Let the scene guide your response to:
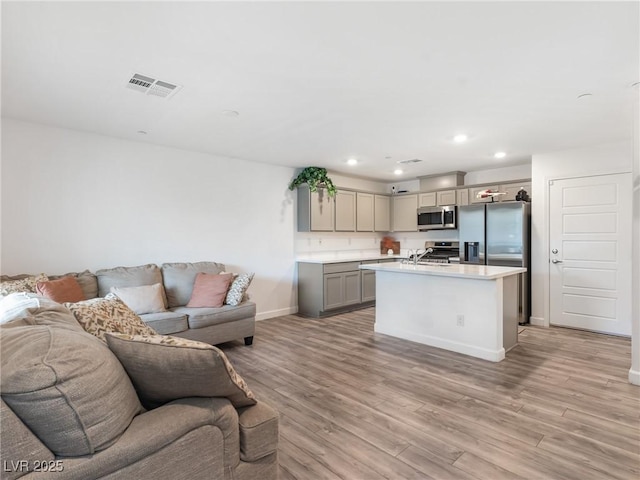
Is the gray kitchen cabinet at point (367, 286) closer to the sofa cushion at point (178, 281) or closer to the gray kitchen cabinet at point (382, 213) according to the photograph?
the gray kitchen cabinet at point (382, 213)

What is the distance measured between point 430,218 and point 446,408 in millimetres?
4258

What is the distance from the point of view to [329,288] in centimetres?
550

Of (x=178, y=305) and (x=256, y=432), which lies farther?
(x=178, y=305)

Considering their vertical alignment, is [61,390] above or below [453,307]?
above

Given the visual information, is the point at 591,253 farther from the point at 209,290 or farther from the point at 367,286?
the point at 209,290

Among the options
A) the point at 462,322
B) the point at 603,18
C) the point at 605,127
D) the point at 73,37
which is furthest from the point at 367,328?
the point at 73,37

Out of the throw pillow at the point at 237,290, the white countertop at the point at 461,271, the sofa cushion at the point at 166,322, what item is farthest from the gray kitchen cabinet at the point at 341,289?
the sofa cushion at the point at 166,322

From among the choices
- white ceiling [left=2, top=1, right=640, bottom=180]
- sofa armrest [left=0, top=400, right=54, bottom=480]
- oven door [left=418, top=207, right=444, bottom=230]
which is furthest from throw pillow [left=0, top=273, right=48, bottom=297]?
oven door [left=418, top=207, right=444, bottom=230]

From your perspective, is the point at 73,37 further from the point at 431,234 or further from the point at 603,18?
the point at 431,234

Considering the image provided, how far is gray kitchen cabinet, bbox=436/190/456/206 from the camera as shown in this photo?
20.2 feet

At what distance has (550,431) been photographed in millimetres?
2242

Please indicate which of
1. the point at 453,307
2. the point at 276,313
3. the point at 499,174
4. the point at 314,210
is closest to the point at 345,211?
the point at 314,210

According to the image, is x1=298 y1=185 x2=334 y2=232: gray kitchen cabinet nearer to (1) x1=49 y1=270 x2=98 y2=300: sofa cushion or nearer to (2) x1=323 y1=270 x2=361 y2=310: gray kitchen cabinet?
(2) x1=323 y1=270 x2=361 y2=310: gray kitchen cabinet

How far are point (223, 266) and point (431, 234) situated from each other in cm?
412
